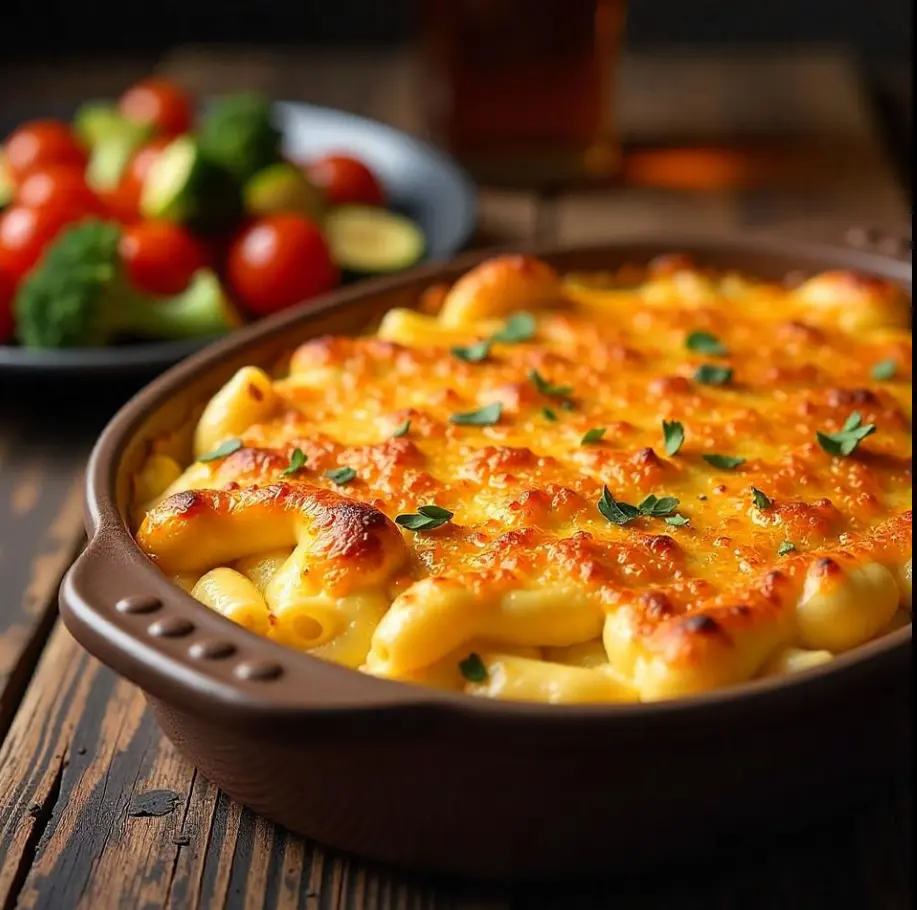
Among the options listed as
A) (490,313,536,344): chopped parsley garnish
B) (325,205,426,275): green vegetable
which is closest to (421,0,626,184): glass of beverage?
(325,205,426,275): green vegetable

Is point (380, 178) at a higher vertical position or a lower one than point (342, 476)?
lower

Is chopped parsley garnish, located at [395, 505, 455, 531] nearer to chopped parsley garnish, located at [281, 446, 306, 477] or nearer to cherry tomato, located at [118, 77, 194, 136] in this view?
chopped parsley garnish, located at [281, 446, 306, 477]

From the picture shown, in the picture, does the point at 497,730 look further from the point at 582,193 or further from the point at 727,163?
the point at 727,163

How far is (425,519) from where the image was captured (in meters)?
2.17

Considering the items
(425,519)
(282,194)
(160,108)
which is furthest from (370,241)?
(425,519)

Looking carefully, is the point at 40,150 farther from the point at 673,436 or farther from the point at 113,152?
the point at 673,436

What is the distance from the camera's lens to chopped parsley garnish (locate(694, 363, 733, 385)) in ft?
8.66

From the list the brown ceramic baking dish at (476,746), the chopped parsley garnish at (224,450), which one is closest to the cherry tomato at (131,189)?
the chopped parsley garnish at (224,450)

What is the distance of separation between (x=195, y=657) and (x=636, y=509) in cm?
74

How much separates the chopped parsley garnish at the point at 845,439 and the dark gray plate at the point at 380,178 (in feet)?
4.82

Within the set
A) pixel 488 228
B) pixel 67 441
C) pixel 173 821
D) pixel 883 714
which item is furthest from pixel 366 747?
pixel 488 228

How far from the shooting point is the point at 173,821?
7.08ft

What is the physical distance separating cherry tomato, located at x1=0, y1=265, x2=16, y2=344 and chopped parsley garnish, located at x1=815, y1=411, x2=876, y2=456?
6.85 feet

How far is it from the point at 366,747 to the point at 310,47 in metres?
5.33
